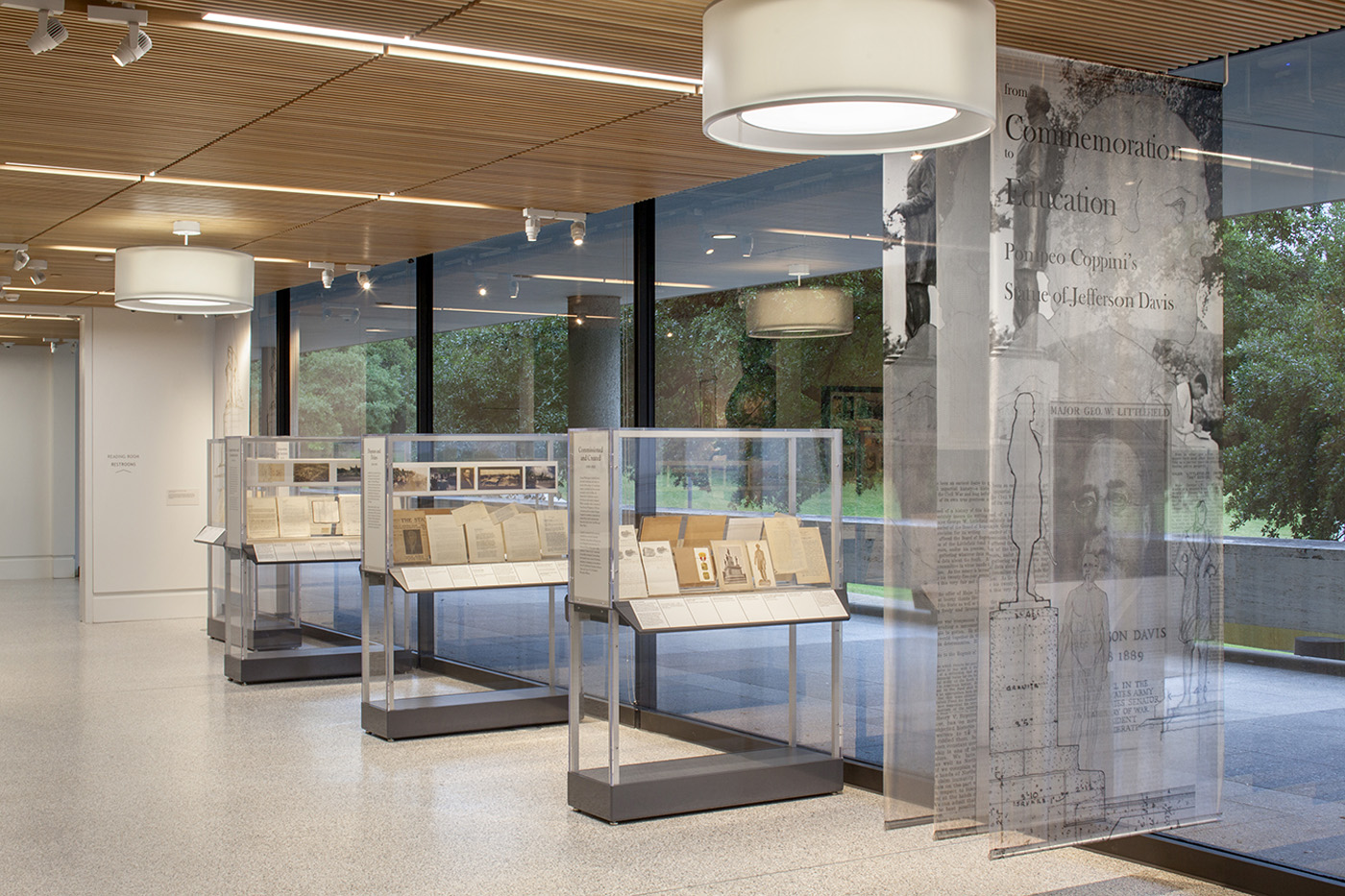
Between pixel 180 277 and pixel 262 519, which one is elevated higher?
pixel 180 277

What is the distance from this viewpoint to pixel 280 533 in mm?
9312

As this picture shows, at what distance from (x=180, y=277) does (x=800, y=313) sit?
3.66 metres

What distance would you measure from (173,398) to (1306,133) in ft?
35.4

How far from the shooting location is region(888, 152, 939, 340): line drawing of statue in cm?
412

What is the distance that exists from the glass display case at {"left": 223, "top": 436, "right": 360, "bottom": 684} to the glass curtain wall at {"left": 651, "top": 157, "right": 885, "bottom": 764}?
9.74ft

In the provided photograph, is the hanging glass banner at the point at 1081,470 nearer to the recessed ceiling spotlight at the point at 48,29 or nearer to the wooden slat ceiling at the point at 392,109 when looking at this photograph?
the wooden slat ceiling at the point at 392,109

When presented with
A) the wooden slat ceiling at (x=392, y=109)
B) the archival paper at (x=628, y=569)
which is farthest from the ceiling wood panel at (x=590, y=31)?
the archival paper at (x=628, y=569)

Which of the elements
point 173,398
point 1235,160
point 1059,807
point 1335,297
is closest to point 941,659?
point 1059,807

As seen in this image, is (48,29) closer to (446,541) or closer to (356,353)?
(446,541)

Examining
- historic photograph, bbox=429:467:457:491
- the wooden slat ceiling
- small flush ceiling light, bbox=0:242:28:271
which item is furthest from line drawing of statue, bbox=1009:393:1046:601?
small flush ceiling light, bbox=0:242:28:271

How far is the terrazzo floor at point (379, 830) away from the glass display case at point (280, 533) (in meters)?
1.23

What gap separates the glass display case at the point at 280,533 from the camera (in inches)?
360

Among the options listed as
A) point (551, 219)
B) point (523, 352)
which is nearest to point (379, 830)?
point (551, 219)

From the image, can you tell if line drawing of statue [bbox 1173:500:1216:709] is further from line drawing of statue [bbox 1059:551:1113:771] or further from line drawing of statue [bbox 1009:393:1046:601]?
line drawing of statue [bbox 1009:393:1046:601]
